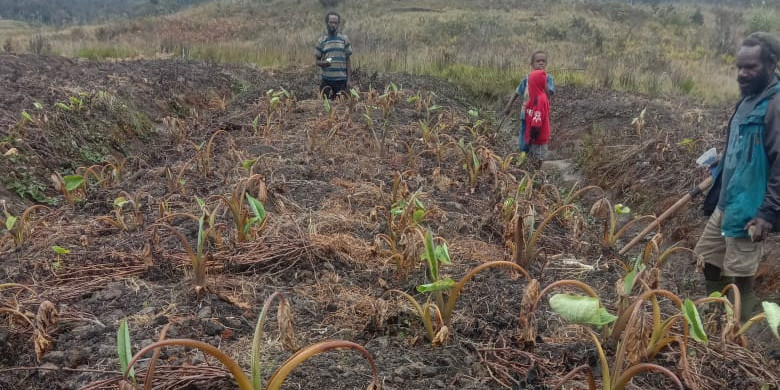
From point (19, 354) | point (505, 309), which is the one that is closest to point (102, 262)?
point (19, 354)

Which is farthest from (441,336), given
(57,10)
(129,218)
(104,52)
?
(57,10)

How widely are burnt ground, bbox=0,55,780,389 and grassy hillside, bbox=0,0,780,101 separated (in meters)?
5.24

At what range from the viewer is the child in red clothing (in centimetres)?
506

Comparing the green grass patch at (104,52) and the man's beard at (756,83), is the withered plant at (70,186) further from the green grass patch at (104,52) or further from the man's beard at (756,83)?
the green grass patch at (104,52)

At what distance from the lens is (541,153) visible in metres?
5.51

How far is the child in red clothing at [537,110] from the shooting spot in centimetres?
506

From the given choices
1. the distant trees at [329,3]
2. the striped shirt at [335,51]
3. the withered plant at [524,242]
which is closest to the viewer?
the withered plant at [524,242]

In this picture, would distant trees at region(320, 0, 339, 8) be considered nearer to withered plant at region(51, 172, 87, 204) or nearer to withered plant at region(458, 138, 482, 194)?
withered plant at region(458, 138, 482, 194)

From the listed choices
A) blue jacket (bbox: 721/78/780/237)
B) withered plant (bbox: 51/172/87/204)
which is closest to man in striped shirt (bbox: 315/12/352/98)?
withered plant (bbox: 51/172/87/204)

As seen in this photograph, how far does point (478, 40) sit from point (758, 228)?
58.9 feet

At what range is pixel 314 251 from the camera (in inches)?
113

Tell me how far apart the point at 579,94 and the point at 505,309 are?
795 centimetres

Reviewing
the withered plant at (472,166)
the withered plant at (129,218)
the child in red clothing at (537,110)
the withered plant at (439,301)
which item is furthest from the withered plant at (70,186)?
the child in red clothing at (537,110)

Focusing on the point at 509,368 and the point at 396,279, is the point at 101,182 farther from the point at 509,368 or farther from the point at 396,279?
the point at 509,368
